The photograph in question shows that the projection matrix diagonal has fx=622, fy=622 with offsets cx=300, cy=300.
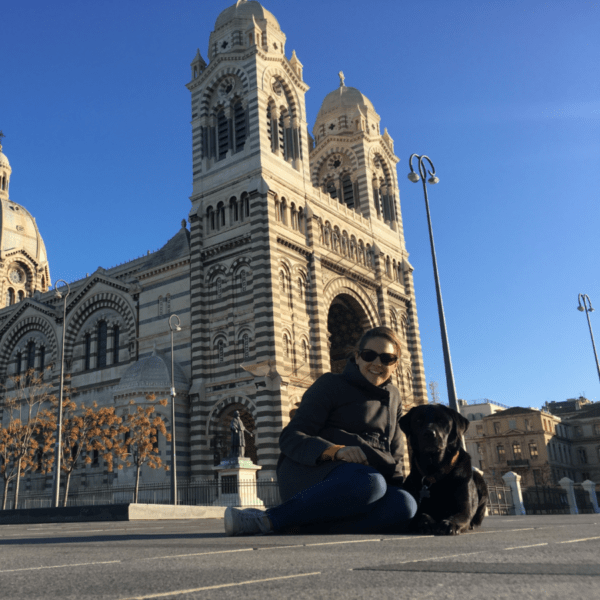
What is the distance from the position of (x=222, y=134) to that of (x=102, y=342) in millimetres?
13460

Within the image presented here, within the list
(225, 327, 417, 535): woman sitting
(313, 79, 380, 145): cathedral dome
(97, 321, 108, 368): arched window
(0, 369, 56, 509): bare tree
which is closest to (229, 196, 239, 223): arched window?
(97, 321, 108, 368): arched window

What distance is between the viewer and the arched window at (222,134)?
3284cm

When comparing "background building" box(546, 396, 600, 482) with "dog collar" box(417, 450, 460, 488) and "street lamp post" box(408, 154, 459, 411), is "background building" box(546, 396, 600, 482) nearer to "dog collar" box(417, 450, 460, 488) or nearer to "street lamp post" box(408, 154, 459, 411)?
"street lamp post" box(408, 154, 459, 411)

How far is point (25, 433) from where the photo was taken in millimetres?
30531

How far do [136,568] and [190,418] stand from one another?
1041 inches

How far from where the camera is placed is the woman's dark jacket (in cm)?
526

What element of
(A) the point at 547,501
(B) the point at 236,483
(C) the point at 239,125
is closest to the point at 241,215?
(C) the point at 239,125

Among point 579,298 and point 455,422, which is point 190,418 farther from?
point 455,422

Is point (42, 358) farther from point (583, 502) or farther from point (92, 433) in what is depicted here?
point (583, 502)

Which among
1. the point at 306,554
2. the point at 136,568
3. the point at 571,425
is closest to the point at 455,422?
the point at 306,554

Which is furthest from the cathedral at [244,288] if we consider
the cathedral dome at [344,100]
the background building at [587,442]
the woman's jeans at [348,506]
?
the background building at [587,442]

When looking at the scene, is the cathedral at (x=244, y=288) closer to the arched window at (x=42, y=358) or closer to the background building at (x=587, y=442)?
the arched window at (x=42, y=358)

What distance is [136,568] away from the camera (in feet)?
10.6

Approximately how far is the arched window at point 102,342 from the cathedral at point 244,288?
0.24 ft
